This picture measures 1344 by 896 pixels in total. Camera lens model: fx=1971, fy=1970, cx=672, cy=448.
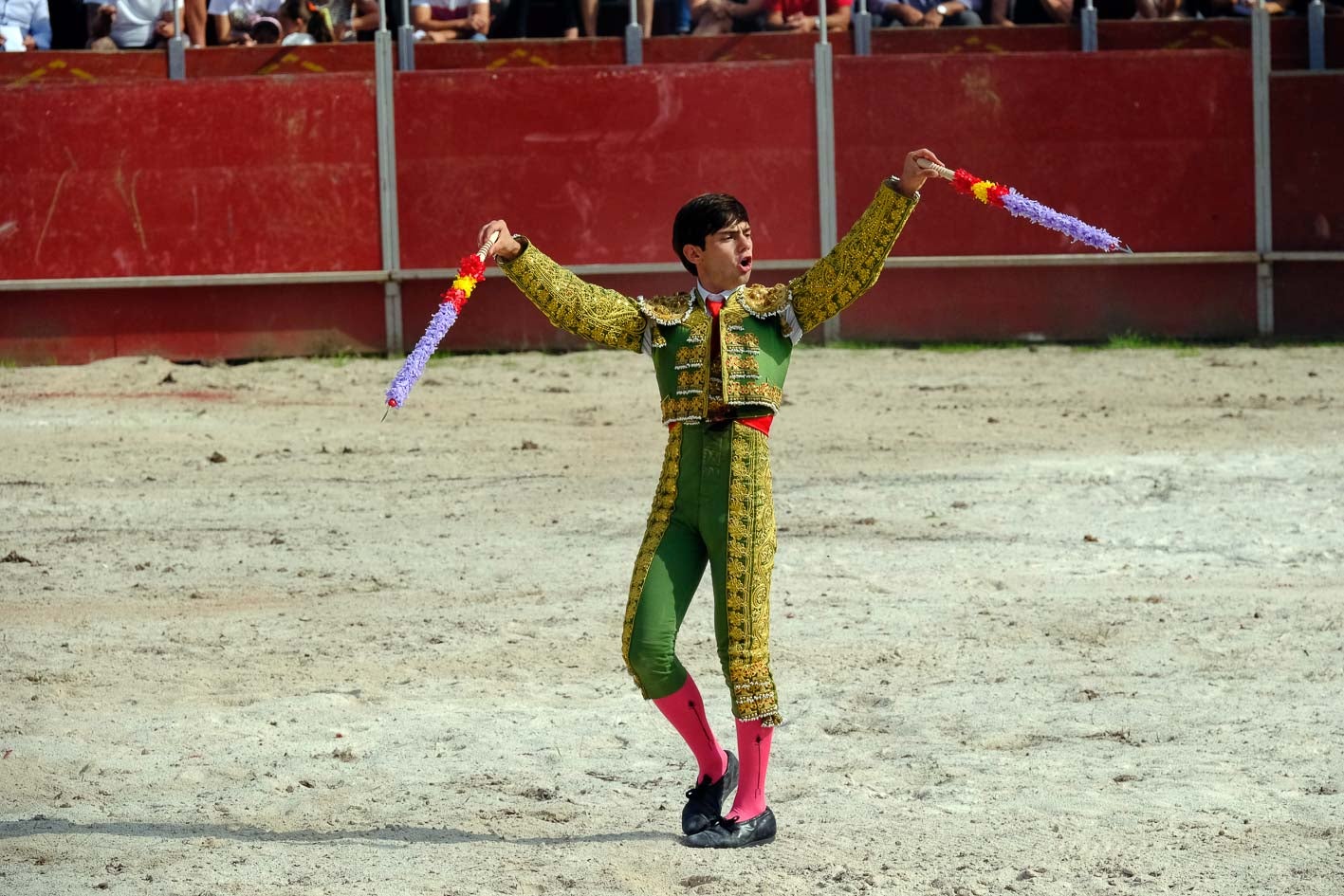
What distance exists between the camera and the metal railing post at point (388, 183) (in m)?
12.6

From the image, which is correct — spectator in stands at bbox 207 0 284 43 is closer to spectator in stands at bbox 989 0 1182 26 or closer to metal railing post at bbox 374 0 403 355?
metal railing post at bbox 374 0 403 355

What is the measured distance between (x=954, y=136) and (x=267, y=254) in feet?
14.7

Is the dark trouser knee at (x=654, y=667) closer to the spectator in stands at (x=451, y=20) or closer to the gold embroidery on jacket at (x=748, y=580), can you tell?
the gold embroidery on jacket at (x=748, y=580)

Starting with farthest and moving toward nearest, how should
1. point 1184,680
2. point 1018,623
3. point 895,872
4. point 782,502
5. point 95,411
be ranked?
1. point 95,411
2. point 782,502
3. point 1018,623
4. point 1184,680
5. point 895,872

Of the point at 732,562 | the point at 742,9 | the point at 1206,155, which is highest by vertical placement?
the point at 742,9

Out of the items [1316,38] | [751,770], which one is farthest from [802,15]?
[751,770]

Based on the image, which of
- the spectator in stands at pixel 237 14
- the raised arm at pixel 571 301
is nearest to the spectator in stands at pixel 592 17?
the spectator in stands at pixel 237 14

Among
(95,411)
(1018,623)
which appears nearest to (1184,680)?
(1018,623)

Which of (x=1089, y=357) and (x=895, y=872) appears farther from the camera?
(x=1089, y=357)

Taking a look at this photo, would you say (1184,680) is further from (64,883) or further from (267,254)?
(267,254)

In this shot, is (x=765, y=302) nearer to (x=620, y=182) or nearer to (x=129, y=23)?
(x=620, y=182)

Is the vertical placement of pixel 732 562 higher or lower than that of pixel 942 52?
lower

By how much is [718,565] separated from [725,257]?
26.0 inches

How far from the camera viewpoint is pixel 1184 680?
5516 mm
